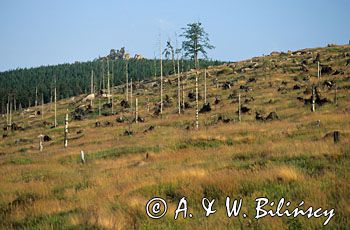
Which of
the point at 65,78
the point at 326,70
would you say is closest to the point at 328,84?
the point at 326,70

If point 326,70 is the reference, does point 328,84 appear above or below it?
below

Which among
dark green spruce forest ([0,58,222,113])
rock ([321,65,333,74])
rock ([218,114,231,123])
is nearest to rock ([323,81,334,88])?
rock ([321,65,333,74])

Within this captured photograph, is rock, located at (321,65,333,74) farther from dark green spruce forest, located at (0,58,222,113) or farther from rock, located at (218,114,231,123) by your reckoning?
dark green spruce forest, located at (0,58,222,113)

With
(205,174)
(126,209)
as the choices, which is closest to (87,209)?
(126,209)

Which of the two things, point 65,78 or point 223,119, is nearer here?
point 223,119

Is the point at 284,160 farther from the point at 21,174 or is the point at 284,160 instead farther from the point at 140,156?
the point at 21,174

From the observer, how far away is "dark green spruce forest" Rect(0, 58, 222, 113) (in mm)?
129000

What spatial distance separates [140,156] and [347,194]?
12.5m

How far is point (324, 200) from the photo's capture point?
248 inches

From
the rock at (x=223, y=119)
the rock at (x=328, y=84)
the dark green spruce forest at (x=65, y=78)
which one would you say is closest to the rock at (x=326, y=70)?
the rock at (x=328, y=84)

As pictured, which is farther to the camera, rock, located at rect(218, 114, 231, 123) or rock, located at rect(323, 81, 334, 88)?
rock, located at rect(323, 81, 334, 88)

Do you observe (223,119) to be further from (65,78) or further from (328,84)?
(65,78)

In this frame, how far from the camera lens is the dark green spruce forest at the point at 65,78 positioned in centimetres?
12900

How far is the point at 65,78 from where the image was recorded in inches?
6457
